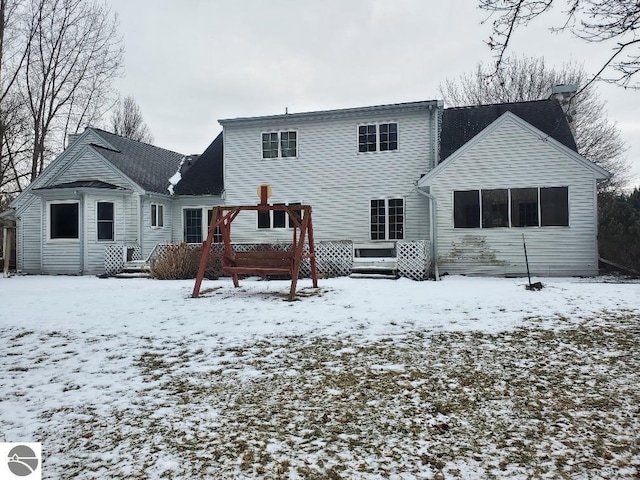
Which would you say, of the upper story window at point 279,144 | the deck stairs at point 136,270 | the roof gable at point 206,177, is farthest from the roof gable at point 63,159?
the upper story window at point 279,144

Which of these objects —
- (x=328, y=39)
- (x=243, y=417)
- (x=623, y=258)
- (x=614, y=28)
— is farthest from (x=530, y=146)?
(x=243, y=417)

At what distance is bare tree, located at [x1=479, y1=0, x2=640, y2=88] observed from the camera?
529 centimetres

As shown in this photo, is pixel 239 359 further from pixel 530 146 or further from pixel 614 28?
pixel 530 146

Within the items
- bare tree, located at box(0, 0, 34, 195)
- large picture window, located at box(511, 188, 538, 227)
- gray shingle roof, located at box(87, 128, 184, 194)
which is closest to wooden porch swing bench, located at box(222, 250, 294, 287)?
large picture window, located at box(511, 188, 538, 227)

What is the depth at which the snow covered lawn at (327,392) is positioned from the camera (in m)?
2.79

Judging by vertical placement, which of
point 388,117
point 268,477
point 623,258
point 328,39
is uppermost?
point 328,39

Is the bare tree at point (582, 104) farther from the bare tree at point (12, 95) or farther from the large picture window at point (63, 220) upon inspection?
the bare tree at point (12, 95)

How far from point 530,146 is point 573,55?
18.7 meters

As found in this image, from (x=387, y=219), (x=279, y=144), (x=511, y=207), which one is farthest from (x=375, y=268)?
(x=279, y=144)

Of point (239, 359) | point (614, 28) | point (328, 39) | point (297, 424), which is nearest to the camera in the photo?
point (297, 424)

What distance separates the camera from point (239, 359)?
491 centimetres

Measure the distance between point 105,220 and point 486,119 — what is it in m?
16.6

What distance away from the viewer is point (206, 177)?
1955 cm

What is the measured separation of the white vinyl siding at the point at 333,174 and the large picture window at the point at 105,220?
16.0 feet
